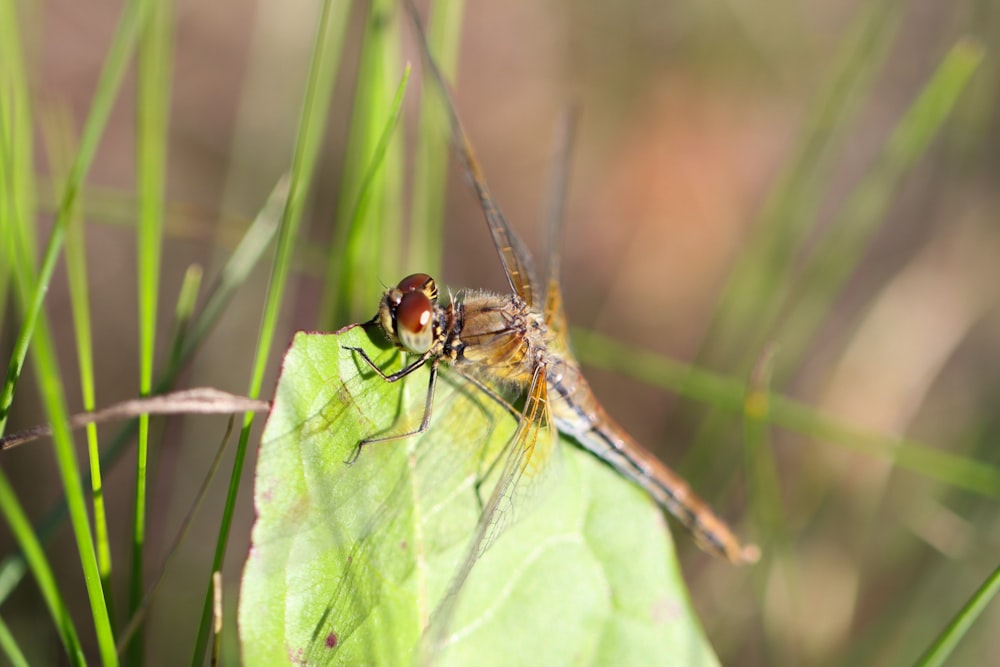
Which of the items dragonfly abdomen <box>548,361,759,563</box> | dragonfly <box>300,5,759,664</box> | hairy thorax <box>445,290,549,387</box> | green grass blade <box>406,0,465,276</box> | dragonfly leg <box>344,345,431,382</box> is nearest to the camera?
dragonfly <box>300,5,759,664</box>

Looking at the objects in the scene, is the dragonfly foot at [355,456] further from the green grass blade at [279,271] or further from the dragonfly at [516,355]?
the green grass blade at [279,271]

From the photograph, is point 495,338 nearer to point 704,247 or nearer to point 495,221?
point 495,221

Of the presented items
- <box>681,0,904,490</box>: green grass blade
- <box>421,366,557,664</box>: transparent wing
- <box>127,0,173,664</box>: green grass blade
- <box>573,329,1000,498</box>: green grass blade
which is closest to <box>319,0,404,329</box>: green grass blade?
<box>127,0,173,664</box>: green grass blade

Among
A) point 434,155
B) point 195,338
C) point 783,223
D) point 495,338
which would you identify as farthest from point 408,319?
point 783,223

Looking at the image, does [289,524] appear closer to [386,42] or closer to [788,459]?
[386,42]

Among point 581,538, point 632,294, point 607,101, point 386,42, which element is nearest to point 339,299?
point 386,42

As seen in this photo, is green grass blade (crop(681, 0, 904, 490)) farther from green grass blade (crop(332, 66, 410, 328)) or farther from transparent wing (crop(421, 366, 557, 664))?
green grass blade (crop(332, 66, 410, 328))
